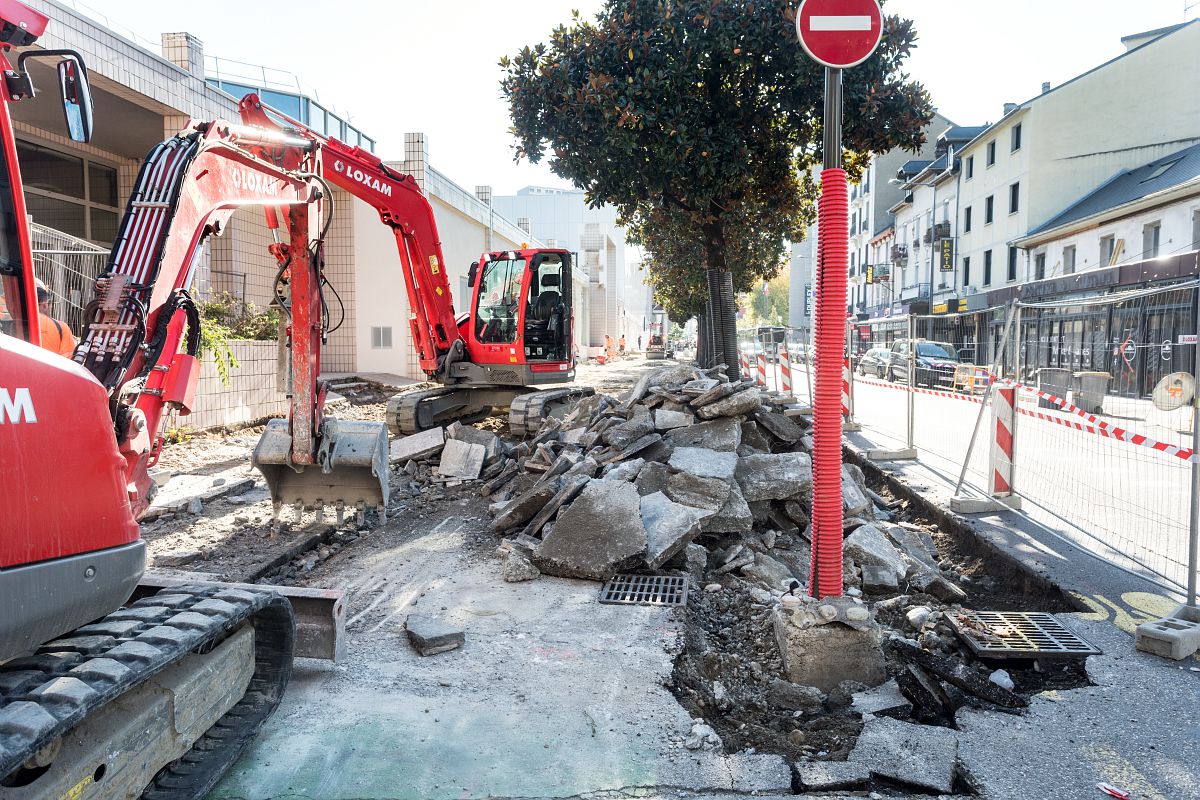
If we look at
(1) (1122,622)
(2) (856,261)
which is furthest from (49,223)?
(2) (856,261)

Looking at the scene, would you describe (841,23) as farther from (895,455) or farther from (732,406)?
(895,455)

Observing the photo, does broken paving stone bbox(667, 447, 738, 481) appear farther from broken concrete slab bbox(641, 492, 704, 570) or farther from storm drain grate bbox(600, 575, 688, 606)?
storm drain grate bbox(600, 575, 688, 606)

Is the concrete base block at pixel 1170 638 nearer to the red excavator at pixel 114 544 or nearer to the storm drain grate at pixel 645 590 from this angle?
the storm drain grate at pixel 645 590

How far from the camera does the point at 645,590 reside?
525 cm

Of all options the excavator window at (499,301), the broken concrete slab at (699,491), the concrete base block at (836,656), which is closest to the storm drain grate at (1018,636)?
the concrete base block at (836,656)

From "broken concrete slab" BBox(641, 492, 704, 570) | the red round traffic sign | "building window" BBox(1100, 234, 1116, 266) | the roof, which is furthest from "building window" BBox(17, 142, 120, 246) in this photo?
"building window" BBox(1100, 234, 1116, 266)

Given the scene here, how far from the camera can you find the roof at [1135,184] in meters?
23.2

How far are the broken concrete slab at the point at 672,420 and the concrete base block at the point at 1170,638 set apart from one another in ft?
13.8

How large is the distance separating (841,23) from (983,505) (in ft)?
16.9

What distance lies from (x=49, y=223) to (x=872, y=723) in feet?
57.5

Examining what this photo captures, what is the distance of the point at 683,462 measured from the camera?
6652mm

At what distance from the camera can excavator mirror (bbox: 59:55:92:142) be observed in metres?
2.89

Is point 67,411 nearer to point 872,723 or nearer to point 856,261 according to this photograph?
point 872,723

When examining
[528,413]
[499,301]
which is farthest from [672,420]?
[499,301]
